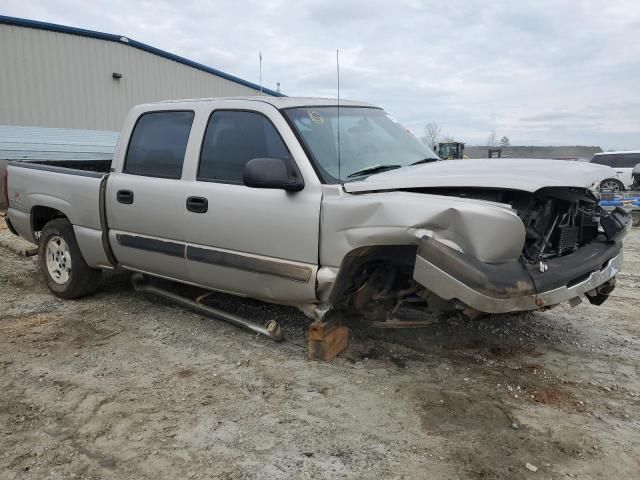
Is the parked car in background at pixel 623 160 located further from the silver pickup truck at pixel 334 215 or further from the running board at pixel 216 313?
the running board at pixel 216 313

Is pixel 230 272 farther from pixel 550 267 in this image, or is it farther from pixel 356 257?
pixel 550 267

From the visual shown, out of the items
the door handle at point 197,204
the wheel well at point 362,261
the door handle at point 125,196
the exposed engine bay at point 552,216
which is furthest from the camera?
the door handle at point 125,196

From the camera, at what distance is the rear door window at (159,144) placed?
4328 mm

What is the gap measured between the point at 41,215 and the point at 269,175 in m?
3.42

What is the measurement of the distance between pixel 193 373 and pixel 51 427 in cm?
96

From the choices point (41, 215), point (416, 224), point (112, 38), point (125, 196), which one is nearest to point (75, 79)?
point (112, 38)

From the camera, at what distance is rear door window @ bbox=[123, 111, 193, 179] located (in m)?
4.33

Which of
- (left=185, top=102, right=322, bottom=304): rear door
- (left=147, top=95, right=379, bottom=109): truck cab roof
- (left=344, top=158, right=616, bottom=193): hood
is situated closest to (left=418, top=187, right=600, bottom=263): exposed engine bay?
(left=344, top=158, right=616, bottom=193): hood

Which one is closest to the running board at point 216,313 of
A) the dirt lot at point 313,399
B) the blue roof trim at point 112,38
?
the dirt lot at point 313,399

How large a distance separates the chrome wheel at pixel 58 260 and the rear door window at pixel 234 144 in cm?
210

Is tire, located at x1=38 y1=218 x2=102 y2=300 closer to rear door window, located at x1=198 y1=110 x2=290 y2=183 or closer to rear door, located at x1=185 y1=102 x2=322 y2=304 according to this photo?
rear door, located at x1=185 y1=102 x2=322 y2=304

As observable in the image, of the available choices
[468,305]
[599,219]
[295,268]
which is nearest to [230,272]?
[295,268]

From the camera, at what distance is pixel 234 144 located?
13.2ft

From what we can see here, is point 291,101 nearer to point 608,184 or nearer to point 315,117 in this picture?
point 315,117
